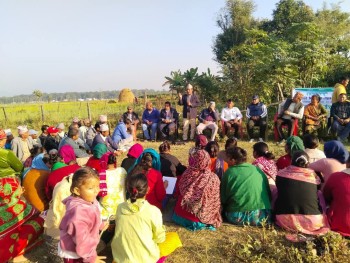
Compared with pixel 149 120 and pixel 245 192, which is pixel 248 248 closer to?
pixel 245 192

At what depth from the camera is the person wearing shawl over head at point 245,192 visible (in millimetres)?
3619

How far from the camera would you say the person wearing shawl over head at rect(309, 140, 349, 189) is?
3.81 metres

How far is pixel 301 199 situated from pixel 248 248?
0.83 meters

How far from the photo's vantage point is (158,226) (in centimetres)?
275

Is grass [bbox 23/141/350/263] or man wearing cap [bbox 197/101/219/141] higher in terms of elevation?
man wearing cap [bbox 197/101/219/141]

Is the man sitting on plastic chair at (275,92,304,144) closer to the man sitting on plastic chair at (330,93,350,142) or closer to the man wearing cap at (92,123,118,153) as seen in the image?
the man sitting on plastic chair at (330,93,350,142)

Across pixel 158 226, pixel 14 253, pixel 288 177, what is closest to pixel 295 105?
pixel 288 177

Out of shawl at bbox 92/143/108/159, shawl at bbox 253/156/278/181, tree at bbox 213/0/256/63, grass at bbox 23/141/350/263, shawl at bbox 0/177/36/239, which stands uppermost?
tree at bbox 213/0/256/63

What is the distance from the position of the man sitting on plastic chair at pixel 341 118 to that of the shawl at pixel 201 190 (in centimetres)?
553

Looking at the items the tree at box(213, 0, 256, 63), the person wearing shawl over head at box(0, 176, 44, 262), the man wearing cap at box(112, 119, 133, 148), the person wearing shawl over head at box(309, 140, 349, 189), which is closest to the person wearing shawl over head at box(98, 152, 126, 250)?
the person wearing shawl over head at box(0, 176, 44, 262)

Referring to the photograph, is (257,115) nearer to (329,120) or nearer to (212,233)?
(329,120)

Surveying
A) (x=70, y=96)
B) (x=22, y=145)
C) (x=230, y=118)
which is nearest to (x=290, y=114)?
(x=230, y=118)

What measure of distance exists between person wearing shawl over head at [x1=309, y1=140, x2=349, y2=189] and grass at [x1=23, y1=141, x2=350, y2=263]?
92 centimetres

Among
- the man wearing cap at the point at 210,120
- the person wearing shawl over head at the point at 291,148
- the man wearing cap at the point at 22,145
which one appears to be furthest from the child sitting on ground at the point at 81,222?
the man wearing cap at the point at 210,120
